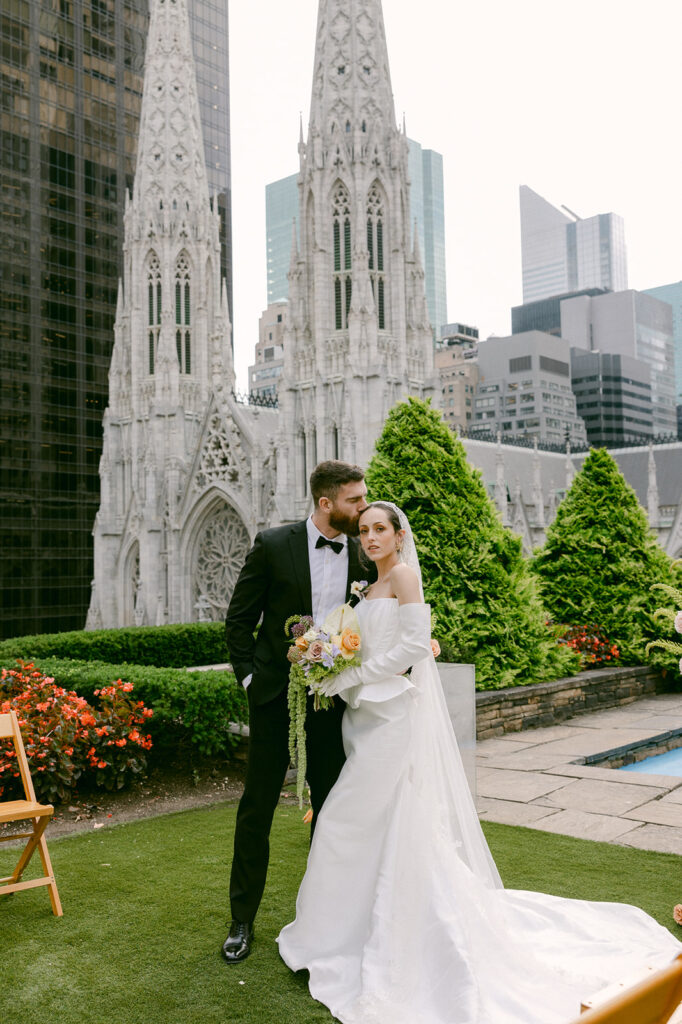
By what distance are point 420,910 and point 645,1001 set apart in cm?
225

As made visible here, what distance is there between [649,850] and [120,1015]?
369 cm

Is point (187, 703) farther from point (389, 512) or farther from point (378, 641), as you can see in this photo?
point (389, 512)

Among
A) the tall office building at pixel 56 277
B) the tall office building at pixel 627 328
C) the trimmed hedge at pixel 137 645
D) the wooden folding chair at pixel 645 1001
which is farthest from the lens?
the tall office building at pixel 627 328

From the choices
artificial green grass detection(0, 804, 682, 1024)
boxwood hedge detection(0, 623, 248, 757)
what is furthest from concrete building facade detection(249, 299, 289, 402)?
artificial green grass detection(0, 804, 682, 1024)

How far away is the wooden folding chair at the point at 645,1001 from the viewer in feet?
6.09

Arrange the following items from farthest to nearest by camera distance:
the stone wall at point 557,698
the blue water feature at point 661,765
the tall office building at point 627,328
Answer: the tall office building at point 627,328, the stone wall at point 557,698, the blue water feature at point 661,765

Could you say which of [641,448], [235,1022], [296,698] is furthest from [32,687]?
[641,448]

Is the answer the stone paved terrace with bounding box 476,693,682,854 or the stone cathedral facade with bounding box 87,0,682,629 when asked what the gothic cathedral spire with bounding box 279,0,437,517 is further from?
the stone paved terrace with bounding box 476,693,682,854

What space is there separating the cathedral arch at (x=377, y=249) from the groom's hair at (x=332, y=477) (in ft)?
101

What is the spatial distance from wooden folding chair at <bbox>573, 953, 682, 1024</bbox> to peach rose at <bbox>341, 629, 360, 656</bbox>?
8.02 ft

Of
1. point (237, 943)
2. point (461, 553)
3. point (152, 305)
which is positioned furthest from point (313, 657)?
point (152, 305)

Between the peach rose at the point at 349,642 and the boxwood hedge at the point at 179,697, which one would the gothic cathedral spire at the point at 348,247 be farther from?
the peach rose at the point at 349,642

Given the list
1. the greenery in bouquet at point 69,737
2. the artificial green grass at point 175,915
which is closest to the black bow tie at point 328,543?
the artificial green grass at point 175,915

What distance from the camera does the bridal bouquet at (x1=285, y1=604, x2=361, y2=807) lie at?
171 inches
